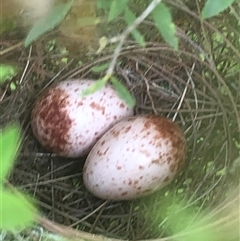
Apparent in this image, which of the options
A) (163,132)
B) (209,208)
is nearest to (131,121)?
(163,132)

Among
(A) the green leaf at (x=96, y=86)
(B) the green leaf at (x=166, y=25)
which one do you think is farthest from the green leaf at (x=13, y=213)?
(B) the green leaf at (x=166, y=25)

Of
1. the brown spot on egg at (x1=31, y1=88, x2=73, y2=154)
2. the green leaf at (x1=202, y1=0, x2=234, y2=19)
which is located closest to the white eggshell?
the brown spot on egg at (x1=31, y1=88, x2=73, y2=154)

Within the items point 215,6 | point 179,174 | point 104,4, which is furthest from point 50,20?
point 179,174

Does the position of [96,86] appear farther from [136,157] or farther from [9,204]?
[136,157]

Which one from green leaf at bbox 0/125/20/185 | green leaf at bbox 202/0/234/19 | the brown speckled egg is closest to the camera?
green leaf at bbox 0/125/20/185

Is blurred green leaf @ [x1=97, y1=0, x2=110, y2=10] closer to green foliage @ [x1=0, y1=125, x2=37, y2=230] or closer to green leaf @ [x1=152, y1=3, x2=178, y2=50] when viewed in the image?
green leaf @ [x1=152, y1=3, x2=178, y2=50]

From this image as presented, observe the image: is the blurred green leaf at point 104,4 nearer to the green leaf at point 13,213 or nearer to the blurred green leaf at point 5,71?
the blurred green leaf at point 5,71
